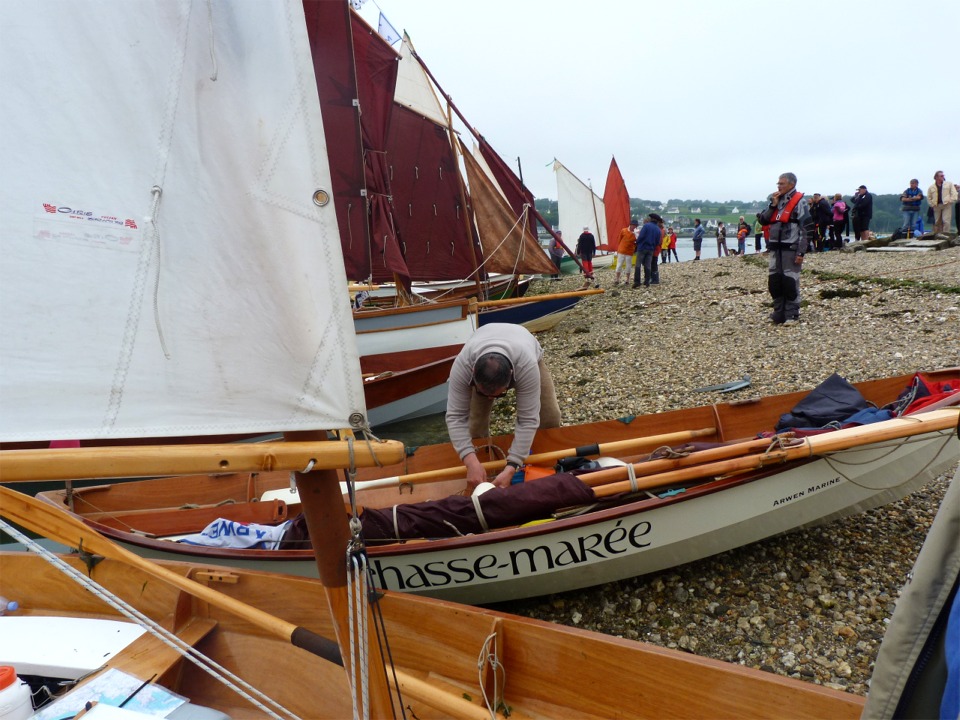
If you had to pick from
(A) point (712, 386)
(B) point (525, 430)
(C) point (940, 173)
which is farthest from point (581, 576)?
(C) point (940, 173)

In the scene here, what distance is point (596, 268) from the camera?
100ft

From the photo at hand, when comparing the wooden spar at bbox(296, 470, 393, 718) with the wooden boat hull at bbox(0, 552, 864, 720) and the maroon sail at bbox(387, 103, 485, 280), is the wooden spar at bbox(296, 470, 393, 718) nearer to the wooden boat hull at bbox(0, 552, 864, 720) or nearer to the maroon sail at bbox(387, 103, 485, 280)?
the wooden boat hull at bbox(0, 552, 864, 720)

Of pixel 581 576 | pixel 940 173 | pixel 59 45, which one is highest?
pixel 940 173

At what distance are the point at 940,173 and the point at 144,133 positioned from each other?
20940 millimetres

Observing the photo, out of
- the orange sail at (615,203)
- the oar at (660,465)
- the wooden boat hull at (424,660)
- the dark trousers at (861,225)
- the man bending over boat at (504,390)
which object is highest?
the orange sail at (615,203)

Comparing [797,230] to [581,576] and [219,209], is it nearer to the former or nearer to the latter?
[581,576]

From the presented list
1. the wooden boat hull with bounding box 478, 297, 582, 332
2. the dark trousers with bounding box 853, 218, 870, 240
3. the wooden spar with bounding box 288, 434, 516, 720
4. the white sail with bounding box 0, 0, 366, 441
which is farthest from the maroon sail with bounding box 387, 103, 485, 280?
the dark trousers with bounding box 853, 218, 870, 240

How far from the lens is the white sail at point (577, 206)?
3466 centimetres

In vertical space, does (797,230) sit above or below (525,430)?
above

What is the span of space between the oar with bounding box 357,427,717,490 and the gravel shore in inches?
44.4

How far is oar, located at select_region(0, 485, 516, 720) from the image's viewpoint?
2557mm

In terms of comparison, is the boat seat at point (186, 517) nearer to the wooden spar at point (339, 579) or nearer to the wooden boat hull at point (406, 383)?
the wooden spar at point (339, 579)

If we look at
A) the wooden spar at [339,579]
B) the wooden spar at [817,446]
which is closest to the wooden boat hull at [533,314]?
the wooden spar at [817,446]

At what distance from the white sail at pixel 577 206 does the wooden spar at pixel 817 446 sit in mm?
31967
